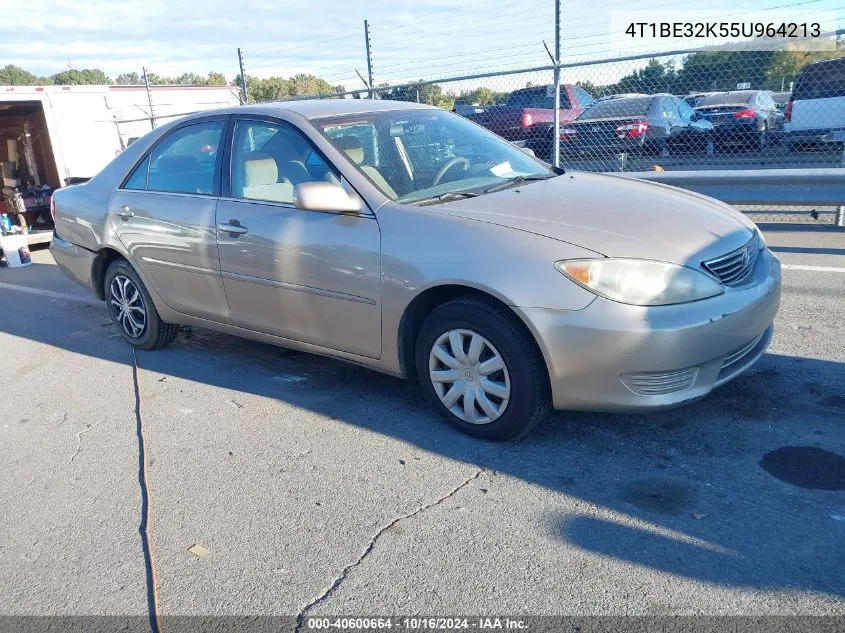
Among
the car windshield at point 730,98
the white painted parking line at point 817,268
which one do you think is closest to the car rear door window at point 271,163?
the white painted parking line at point 817,268

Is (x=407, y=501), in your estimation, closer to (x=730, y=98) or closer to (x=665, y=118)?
(x=665, y=118)

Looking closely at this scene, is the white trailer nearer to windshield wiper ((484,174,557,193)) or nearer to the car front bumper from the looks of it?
windshield wiper ((484,174,557,193))

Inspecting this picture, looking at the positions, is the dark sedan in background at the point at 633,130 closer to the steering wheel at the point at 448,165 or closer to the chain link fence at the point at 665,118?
the chain link fence at the point at 665,118

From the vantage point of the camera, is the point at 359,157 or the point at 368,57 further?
the point at 368,57

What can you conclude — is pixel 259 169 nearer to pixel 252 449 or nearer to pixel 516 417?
pixel 252 449

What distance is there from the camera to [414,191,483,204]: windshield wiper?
12.5 ft

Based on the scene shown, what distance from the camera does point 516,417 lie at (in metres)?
3.41

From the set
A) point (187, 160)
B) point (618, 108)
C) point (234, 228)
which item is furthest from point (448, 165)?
point (618, 108)

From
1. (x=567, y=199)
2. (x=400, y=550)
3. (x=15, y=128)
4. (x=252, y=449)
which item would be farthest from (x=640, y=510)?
(x=15, y=128)

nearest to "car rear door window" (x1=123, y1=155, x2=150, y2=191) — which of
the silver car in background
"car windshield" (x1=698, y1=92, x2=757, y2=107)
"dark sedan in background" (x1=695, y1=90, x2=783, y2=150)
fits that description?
the silver car in background

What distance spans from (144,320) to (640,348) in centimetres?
363

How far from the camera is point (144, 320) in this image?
530 cm

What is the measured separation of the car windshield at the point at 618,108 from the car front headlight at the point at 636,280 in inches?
377

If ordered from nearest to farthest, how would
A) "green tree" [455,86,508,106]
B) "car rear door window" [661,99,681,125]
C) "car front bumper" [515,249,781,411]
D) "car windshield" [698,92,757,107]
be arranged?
"car front bumper" [515,249,781,411] < "car rear door window" [661,99,681,125] < "green tree" [455,86,508,106] < "car windshield" [698,92,757,107]
